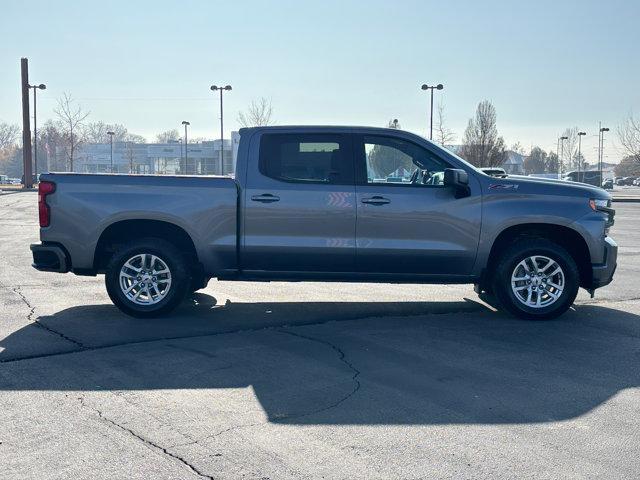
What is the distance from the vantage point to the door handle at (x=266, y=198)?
761 centimetres

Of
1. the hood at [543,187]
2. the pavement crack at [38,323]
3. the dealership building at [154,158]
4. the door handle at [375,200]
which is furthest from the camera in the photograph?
the dealership building at [154,158]

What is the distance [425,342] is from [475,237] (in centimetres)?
155

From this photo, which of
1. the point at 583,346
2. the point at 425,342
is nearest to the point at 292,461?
the point at 425,342

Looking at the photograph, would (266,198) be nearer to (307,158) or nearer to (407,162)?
(307,158)

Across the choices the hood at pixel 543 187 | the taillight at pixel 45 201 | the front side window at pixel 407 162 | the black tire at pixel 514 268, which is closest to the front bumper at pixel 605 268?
the black tire at pixel 514 268

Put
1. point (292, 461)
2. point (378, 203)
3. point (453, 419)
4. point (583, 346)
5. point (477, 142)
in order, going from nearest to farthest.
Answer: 1. point (292, 461)
2. point (453, 419)
3. point (583, 346)
4. point (378, 203)
5. point (477, 142)

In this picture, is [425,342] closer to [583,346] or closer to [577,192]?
[583,346]

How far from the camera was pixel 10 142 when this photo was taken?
136 m

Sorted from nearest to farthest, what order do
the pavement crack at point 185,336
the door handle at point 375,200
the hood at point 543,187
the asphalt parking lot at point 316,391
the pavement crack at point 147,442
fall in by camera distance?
the pavement crack at point 147,442, the asphalt parking lot at point 316,391, the pavement crack at point 185,336, the door handle at point 375,200, the hood at point 543,187

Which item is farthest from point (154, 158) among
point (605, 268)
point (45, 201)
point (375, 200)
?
point (605, 268)

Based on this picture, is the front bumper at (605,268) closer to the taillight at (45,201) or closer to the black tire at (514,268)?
the black tire at (514,268)

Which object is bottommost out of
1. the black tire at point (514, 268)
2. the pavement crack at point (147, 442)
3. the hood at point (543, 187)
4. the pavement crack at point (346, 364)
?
the pavement crack at point (147, 442)

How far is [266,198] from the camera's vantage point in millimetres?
7613

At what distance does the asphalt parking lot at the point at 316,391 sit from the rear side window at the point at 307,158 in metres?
1.55
